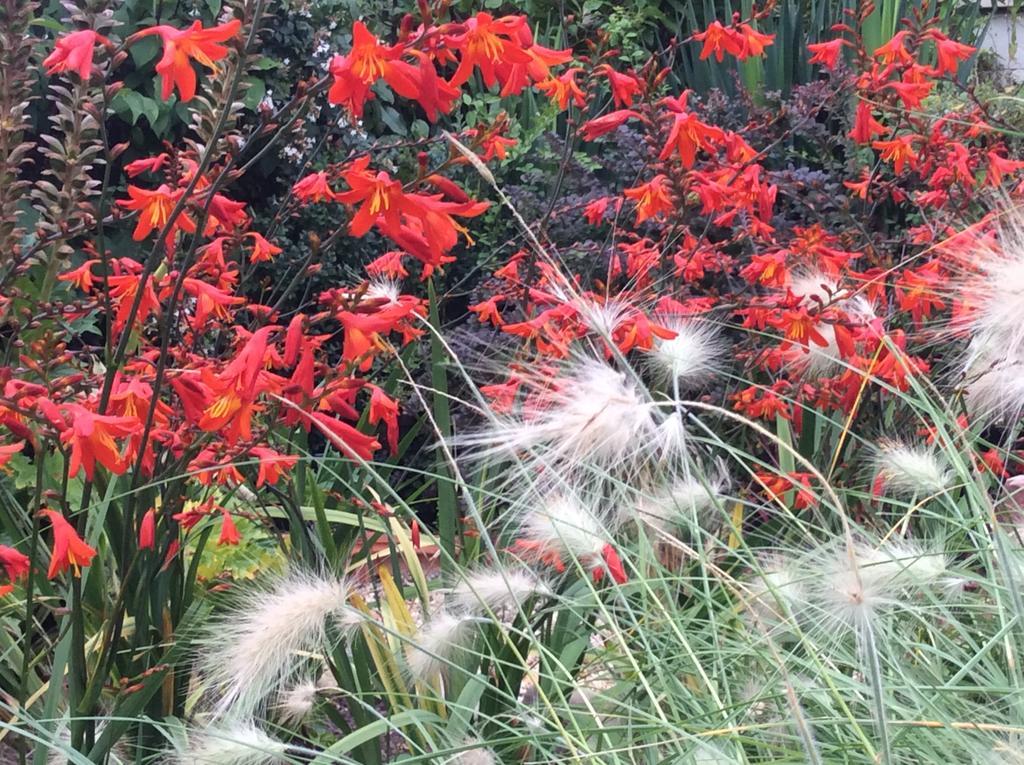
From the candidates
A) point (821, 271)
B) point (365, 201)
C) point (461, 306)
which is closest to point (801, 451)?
point (821, 271)

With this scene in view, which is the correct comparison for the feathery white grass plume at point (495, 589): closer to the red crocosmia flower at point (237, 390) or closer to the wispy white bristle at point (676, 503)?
the wispy white bristle at point (676, 503)

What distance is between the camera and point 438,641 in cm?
171

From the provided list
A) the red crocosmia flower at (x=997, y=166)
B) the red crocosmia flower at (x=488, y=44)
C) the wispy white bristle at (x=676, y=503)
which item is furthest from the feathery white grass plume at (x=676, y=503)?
the red crocosmia flower at (x=997, y=166)

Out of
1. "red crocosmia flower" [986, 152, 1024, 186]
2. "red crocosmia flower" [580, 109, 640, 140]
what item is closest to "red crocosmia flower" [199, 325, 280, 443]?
"red crocosmia flower" [580, 109, 640, 140]

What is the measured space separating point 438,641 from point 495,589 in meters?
0.11

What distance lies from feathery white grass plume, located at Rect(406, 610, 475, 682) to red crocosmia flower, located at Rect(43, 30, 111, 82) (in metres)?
0.93

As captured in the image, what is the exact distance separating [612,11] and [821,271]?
3.91 meters

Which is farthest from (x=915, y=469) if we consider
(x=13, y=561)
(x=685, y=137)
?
(x=13, y=561)

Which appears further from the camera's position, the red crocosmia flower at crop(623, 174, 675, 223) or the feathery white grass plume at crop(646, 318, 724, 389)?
the red crocosmia flower at crop(623, 174, 675, 223)

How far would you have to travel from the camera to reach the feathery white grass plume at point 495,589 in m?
1.69

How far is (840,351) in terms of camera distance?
246cm

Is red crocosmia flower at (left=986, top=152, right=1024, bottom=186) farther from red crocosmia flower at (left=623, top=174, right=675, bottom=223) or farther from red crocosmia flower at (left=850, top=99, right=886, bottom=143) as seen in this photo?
red crocosmia flower at (left=623, top=174, right=675, bottom=223)

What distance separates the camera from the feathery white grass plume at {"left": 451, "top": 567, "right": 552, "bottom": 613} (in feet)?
5.56

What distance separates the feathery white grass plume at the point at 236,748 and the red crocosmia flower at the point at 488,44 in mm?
997
